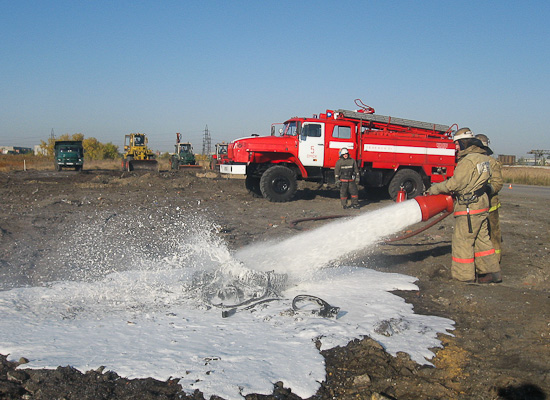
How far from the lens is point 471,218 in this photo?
17.5 feet

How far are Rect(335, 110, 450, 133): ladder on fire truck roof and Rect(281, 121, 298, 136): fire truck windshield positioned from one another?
1.43 metres

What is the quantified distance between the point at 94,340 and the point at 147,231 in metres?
5.04

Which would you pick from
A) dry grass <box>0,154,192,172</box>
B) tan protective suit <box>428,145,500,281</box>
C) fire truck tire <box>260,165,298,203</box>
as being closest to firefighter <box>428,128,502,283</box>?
tan protective suit <box>428,145,500,281</box>

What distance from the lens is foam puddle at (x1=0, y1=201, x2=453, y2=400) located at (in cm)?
307

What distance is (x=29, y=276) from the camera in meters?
5.46

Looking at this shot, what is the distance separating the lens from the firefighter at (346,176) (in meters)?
12.0

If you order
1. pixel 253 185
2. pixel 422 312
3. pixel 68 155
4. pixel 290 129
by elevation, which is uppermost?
pixel 290 129

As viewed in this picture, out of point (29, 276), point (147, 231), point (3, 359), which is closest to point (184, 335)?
point (3, 359)

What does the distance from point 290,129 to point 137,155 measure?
75.2 feet

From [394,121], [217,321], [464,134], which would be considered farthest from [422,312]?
[394,121]

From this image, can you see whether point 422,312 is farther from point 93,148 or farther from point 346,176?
point 93,148

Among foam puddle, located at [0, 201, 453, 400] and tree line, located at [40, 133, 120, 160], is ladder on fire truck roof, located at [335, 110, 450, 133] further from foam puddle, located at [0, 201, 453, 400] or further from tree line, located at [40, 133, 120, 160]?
tree line, located at [40, 133, 120, 160]

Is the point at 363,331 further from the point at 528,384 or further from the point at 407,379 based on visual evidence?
the point at 528,384

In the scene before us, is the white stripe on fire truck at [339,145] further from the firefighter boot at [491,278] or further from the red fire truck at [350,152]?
the firefighter boot at [491,278]
